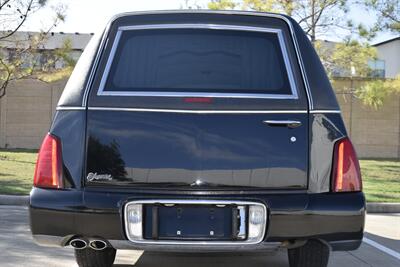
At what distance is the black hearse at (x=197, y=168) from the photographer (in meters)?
3.21

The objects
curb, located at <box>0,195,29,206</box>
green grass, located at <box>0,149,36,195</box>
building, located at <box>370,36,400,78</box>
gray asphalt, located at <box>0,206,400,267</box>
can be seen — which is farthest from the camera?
building, located at <box>370,36,400,78</box>

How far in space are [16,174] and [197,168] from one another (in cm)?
1029

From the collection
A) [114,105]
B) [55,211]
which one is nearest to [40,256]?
[55,211]

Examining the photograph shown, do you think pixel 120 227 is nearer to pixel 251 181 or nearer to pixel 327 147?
pixel 251 181

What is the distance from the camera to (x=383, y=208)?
9539mm

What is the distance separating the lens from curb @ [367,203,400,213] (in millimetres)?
9469

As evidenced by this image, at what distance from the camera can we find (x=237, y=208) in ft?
10.5

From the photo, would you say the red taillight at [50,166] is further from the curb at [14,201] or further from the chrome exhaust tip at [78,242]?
the curb at [14,201]

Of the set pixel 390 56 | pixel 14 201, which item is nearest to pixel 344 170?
pixel 14 201

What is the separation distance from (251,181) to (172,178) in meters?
0.46

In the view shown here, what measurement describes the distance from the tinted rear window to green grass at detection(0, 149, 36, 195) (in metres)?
6.78

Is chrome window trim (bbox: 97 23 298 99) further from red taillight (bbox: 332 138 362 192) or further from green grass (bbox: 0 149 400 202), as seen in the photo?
green grass (bbox: 0 149 400 202)

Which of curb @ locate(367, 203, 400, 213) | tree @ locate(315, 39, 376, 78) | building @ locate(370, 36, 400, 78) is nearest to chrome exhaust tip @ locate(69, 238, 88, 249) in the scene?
curb @ locate(367, 203, 400, 213)

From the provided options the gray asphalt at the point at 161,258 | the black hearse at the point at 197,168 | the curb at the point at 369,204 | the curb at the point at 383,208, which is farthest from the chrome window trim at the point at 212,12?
the curb at the point at 383,208
